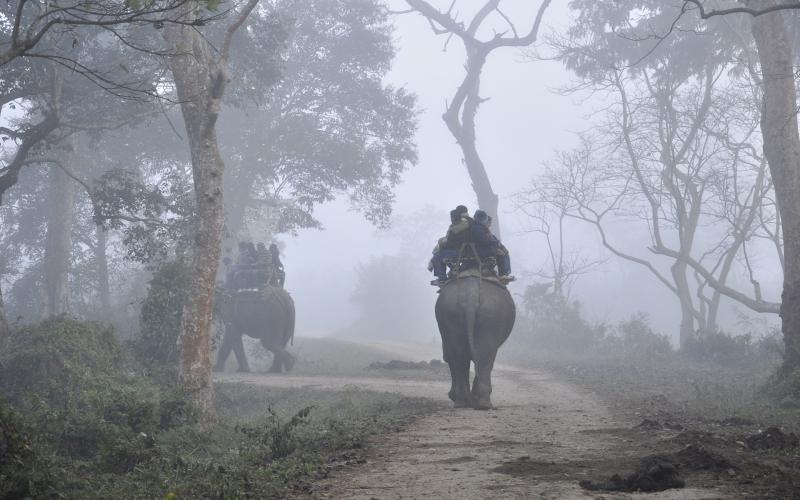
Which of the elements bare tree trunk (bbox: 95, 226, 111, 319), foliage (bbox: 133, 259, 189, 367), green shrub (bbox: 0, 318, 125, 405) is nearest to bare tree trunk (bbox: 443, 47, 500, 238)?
bare tree trunk (bbox: 95, 226, 111, 319)

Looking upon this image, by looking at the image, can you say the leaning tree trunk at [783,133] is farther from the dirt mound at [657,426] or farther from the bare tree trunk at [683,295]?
the bare tree trunk at [683,295]

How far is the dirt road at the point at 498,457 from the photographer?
5527 mm

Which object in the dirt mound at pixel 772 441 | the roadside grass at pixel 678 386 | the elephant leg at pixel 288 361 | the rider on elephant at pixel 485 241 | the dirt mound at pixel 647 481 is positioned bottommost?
the dirt mound at pixel 647 481

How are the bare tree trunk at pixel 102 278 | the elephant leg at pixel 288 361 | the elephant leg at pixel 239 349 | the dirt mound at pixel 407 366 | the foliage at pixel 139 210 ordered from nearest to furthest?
1. the foliage at pixel 139 210
2. the dirt mound at pixel 407 366
3. the elephant leg at pixel 288 361
4. the elephant leg at pixel 239 349
5. the bare tree trunk at pixel 102 278

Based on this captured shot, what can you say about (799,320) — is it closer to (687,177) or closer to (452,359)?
(452,359)

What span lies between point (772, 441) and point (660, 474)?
2055mm

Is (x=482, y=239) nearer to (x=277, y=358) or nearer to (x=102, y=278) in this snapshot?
(x=277, y=358)

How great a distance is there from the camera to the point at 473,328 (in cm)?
1116

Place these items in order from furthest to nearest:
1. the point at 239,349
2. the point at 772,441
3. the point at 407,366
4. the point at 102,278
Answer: the point at 102,278
the point at 239,349
the point at 407,366
the point at 772,441

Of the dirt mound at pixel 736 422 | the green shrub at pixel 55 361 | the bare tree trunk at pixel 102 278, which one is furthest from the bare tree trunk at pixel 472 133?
the dirt mound at pixel 736 422

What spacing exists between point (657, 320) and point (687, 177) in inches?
1986

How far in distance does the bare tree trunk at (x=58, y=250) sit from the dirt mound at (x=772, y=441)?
21.2 m

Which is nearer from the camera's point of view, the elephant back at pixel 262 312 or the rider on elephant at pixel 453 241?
the rider on elephant at pixel 453 241

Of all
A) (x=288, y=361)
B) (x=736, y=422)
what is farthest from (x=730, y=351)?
(x=736, y=422)
